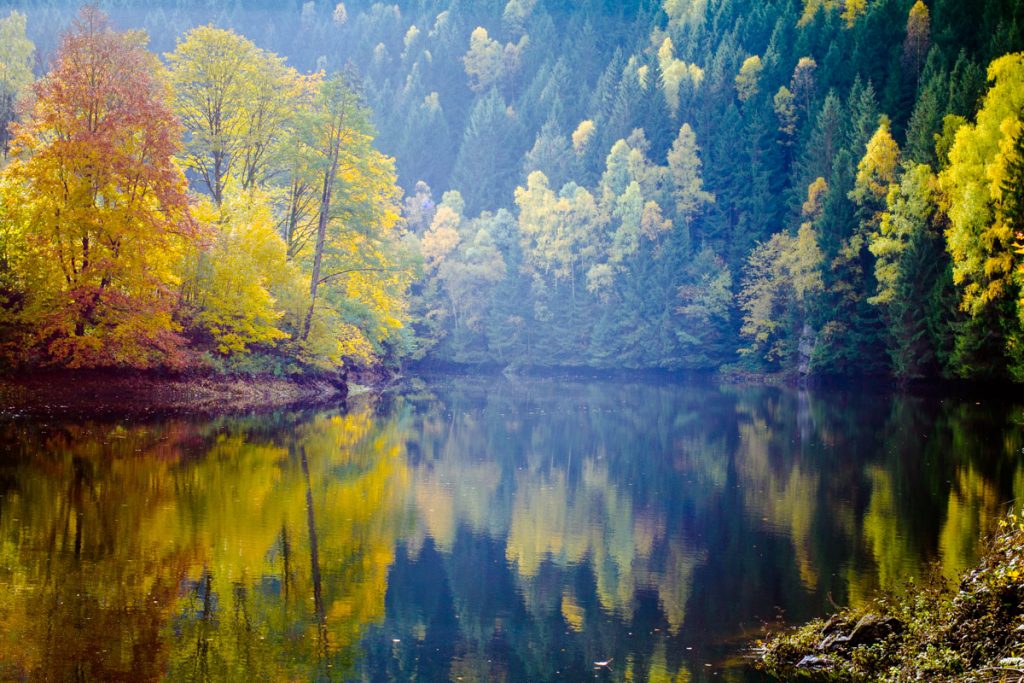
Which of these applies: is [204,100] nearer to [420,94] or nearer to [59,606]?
[59,606]

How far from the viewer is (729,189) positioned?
82.5 m

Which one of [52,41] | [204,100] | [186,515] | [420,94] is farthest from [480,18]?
[186,515]

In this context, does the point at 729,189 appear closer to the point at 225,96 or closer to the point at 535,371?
the point at 535,371

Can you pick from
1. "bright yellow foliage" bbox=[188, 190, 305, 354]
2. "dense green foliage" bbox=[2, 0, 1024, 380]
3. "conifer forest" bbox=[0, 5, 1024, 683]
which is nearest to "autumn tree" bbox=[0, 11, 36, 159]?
"conifer forest" bbox=[0, 5, 1024, 683]

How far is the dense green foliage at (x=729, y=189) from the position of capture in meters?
48.4

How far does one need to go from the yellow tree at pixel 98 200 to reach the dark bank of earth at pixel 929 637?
27.3m

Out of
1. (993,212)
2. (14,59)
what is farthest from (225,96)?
(14,59)

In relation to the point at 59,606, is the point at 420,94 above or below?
above

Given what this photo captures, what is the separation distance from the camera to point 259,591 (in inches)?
473

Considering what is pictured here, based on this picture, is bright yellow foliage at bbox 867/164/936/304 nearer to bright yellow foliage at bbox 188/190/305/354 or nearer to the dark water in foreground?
the dark water in foreground

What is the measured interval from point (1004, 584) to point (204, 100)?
3954 centimetres

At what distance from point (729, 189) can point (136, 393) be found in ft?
197

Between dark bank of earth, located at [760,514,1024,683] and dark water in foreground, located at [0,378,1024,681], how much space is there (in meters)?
0.57

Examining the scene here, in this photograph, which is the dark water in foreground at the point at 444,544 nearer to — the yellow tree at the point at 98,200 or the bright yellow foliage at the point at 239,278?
the yellow tree at the point at 98,200
